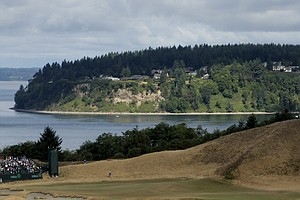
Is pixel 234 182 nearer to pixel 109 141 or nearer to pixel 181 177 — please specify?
pixel 181 177

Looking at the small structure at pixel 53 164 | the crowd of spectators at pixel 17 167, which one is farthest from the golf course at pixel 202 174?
the crowd of spectators at pixel 17 167

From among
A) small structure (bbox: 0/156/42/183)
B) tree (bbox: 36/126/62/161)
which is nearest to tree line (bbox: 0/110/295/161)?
tree (bbox: 36/126/62/161)

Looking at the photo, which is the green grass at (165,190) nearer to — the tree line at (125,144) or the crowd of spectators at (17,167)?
the crowd of spectators at (17,167)

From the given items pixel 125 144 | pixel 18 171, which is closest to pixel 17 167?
pixel 18 171

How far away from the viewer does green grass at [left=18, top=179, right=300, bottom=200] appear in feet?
142

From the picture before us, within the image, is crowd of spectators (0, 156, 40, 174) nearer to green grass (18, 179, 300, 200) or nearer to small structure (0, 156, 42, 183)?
small structure (0, 156, 42, 183)

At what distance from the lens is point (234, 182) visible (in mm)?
50562

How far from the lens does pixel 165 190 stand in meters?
46.7

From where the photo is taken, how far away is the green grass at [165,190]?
4331 cm

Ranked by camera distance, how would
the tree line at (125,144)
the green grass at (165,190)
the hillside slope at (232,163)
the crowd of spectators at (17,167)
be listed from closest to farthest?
the green grass at (165,190), the hillside slope at (232,163), the crowd of spectators at (17,167), the tree line at (125,144)

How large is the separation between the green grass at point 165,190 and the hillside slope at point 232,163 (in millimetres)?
2856

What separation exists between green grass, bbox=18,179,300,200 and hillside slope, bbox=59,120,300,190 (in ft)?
9.37

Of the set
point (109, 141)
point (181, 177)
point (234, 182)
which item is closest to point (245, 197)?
point (234, 182)

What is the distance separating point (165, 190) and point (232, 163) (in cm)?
1021
